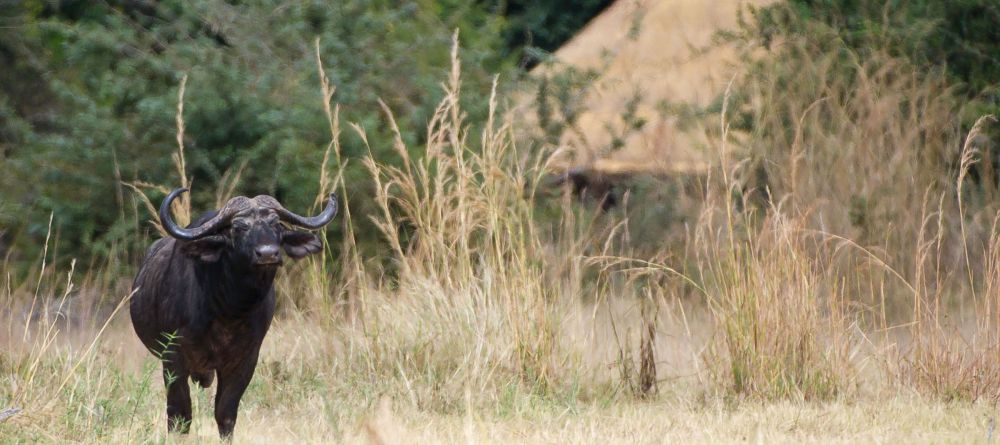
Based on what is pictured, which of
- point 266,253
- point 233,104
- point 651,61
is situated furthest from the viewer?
point 651,61

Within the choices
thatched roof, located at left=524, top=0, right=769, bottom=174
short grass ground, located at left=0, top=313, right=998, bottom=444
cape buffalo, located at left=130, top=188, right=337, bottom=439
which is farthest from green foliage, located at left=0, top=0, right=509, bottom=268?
cape buffalo, located at left=130, top=188, right=337, bottom=439

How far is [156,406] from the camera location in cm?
759

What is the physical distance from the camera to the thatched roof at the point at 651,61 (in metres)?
16.7

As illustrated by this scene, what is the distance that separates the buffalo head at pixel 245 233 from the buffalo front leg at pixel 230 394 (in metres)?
0.60

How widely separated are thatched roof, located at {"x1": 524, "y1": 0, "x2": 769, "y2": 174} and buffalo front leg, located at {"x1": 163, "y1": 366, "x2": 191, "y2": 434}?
943cm

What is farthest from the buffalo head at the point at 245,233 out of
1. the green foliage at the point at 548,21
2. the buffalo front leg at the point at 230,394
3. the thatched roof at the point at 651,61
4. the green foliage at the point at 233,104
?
the green foliage at the point at 548,21

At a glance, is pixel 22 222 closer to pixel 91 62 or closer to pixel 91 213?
pixel 91 213

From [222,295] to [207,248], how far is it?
238 mm

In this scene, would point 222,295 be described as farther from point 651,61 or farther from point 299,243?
point 651,61

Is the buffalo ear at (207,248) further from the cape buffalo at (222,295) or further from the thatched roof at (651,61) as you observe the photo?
the thatched roof at (651,61)

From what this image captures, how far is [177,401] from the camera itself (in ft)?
21.7

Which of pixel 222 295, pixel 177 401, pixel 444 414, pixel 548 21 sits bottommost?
pixel 548 21

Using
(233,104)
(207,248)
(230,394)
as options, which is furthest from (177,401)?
(233,104)

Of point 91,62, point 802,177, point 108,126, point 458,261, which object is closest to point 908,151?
point 802,177
